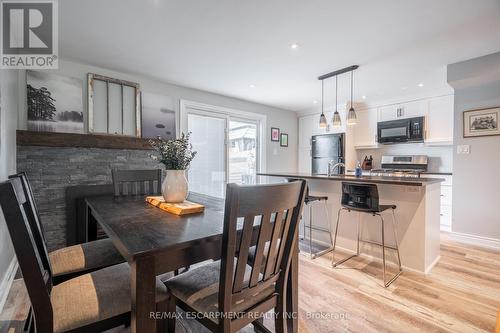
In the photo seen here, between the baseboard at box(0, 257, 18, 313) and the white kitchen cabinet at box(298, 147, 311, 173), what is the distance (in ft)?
16.4

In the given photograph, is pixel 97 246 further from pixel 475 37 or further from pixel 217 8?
pixel 475 37

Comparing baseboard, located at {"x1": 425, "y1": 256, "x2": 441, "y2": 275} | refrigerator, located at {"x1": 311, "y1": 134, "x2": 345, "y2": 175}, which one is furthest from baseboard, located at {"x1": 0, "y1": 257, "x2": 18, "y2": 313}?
refrigerator, located at {"x1": 311, "y1": 134, "x2": 345, "y2": 175}

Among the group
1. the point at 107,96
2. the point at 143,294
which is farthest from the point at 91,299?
the point at 107,96

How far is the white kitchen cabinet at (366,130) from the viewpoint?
15.8 feet

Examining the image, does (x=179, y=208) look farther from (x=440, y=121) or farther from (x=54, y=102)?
(x=440, y=121)

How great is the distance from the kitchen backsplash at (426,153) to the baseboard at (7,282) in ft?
18.6

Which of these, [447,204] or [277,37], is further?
[447,204]

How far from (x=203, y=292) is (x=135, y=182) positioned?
1.53 metres

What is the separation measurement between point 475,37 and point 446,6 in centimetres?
81

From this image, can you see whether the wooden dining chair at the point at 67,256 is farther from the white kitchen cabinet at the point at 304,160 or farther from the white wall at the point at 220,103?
the white kitchen cabinet at the point at 304,160

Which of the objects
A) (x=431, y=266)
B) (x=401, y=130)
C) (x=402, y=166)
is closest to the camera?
(x=431, y=266)

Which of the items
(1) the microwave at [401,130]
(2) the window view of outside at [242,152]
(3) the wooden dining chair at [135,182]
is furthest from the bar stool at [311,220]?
(1) the microwave at [401,130]

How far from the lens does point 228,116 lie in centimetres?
448

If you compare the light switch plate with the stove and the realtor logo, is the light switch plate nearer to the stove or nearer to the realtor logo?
the stove
